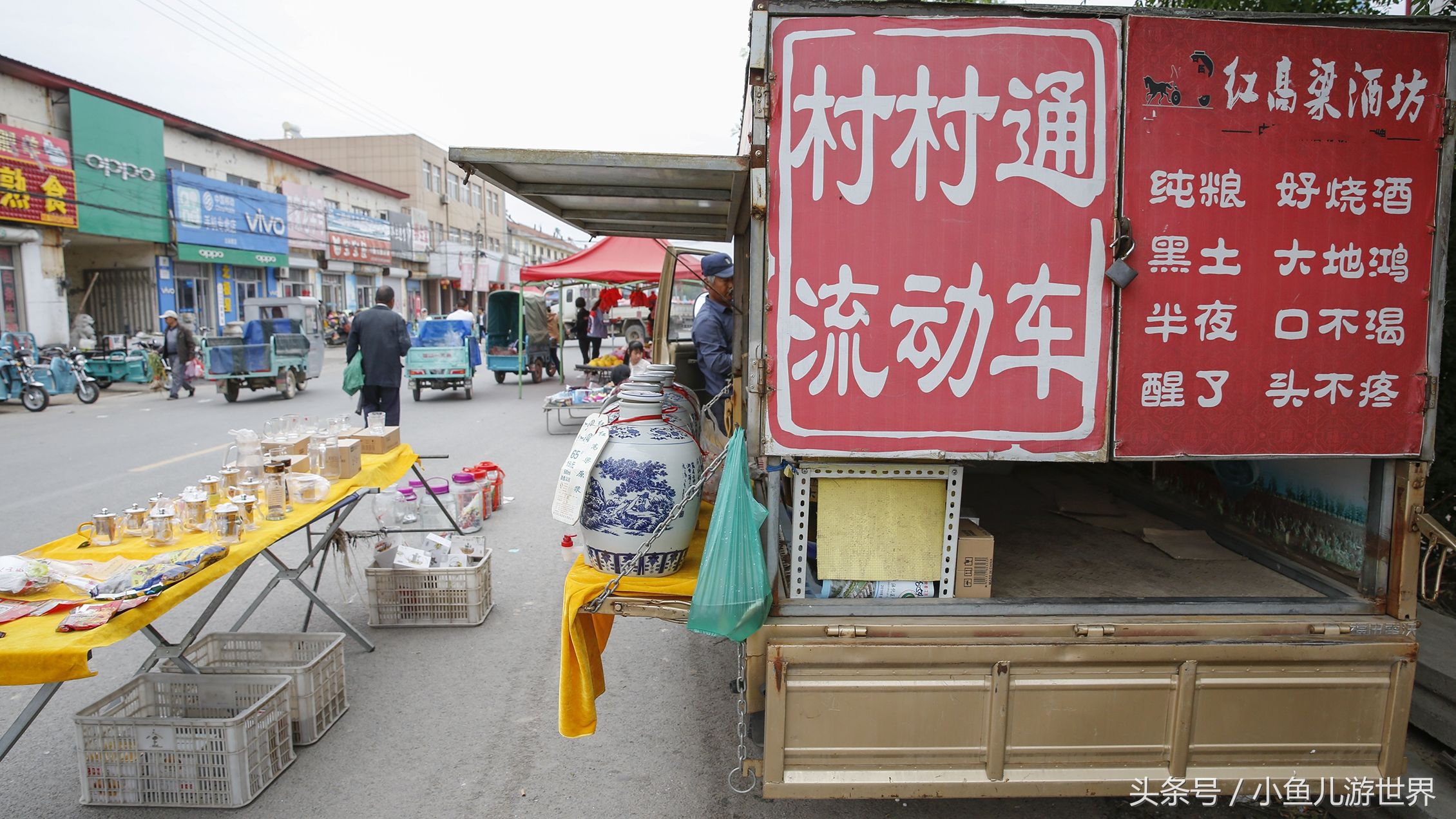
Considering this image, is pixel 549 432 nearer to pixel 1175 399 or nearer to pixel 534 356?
pixel 534 356

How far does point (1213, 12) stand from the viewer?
7.39 feet

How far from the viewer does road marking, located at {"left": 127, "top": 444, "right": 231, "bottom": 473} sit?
799 cm

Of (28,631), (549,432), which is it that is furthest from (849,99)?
(549,432)

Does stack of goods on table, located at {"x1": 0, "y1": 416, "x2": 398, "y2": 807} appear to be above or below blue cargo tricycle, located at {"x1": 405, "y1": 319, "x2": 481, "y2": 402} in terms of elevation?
below

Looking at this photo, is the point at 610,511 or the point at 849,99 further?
the point at 610,511

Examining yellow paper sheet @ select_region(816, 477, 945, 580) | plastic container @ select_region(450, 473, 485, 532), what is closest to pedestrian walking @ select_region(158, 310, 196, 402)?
plastic container @ select_region(450, 473, 485, 532)

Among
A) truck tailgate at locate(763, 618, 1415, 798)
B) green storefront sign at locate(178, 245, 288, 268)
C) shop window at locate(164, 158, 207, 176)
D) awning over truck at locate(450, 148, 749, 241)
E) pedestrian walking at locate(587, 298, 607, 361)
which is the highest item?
shop window at locate(164, 158, 207, 176)

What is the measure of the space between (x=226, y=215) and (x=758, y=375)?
79.3ft

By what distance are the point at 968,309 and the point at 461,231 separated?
1779 inches

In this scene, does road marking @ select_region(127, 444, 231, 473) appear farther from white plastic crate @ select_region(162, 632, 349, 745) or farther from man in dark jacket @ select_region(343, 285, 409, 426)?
white plastic crate @ select_region(162, 632, 349, 745)

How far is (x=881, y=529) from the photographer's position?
101 inches

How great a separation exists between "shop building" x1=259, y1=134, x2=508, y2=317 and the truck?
36146 millimetres

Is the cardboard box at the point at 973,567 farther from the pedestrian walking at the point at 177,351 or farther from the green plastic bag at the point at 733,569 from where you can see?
the pedestrian walking at the point at 177,351

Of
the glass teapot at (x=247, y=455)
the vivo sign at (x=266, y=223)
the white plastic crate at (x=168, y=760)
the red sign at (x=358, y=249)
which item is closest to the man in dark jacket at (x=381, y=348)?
the glass teapot at (x=247, y=455)
